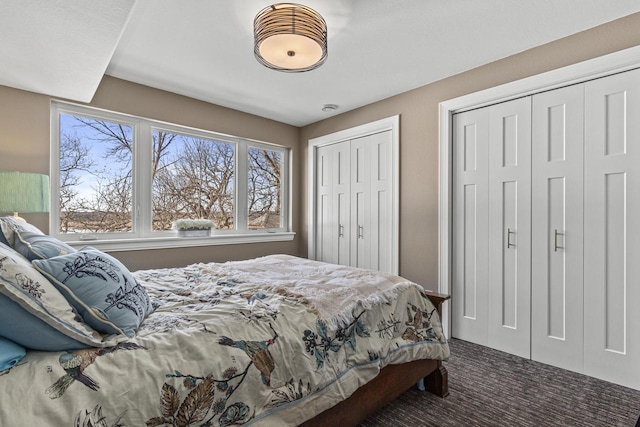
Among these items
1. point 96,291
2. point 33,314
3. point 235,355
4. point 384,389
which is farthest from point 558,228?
point 33,314

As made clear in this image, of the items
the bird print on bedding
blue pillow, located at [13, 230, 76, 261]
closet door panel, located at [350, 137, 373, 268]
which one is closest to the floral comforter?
the bird print on bedding

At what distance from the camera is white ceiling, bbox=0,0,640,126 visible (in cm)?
194

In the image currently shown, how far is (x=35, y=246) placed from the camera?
1304 millimetres

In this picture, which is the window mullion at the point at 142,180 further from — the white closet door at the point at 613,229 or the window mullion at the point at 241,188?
the white closet door at the point at 613,229

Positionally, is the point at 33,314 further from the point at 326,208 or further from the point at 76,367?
the point at 326,208

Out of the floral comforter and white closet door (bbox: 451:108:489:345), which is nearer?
the floral comforter

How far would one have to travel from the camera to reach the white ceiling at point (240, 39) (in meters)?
1.94

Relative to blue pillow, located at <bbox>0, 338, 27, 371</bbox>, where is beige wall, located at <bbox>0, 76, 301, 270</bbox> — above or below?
above

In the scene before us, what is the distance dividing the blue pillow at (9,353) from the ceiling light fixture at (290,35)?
1.89 metres

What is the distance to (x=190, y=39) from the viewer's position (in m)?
2.44

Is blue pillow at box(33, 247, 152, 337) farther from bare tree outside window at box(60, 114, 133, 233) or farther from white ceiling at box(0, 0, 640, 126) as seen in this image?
bare tree outside window at box(60, 114, 133, 233)

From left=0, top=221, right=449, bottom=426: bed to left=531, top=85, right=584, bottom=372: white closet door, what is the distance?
1187 millimetres

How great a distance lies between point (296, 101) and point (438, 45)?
1697 millimetres

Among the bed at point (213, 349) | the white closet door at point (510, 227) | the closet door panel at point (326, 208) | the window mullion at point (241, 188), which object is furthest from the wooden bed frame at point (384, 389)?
the window mullion at point (241, 188)
